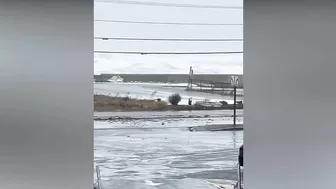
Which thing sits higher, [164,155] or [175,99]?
[175,99]

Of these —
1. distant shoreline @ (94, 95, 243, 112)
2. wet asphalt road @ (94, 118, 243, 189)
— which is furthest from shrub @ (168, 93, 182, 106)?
wet asphalt road @ (94, 118, 243, 189)

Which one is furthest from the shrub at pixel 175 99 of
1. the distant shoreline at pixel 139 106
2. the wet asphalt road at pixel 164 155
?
the wet asphalt road at pixel 164 155

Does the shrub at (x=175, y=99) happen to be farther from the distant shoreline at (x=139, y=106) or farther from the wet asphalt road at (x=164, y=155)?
the wet asphalt road at (x=164, y=155)

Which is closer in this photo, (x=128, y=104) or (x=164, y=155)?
(x=128, y=104)

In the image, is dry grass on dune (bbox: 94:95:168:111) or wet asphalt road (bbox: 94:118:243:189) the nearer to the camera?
dry grass on dune (bbox: 94:95:168:111)

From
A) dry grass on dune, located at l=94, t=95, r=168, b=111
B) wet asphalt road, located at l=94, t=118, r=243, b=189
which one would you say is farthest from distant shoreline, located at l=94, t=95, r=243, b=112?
wet asphalt road, located at l=94, t=118, r=243, b=189

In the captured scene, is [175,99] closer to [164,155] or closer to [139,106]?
[139,106]

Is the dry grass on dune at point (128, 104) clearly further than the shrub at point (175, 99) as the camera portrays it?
A: No

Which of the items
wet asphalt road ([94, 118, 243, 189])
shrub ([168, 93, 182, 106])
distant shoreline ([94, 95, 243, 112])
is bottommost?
wet asphalt road ([94, 118, 243, 189])

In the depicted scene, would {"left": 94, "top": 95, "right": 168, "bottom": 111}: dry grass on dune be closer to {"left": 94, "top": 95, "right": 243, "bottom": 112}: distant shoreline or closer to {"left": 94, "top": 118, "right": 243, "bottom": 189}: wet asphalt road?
{"left": 94, "top": 95, "right": 243, "bottom": 112}: distant shoreline

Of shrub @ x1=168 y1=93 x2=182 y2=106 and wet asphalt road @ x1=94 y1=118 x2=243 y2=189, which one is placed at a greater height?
shrub @ x1=168 y1=93 x2=182 y2=106

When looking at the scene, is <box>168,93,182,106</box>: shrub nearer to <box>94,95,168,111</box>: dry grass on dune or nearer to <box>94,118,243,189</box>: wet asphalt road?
<box>94,95,168,111</box>: dry grass on dune

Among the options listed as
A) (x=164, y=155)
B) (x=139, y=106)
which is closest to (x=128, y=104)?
(x=139, y=106)
